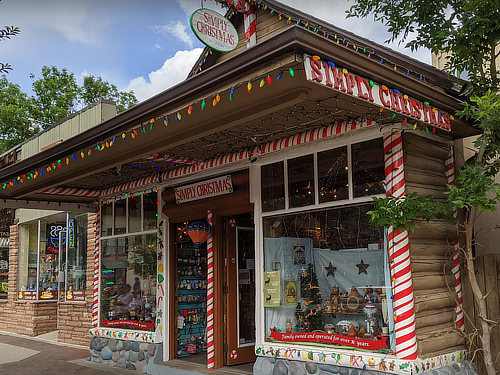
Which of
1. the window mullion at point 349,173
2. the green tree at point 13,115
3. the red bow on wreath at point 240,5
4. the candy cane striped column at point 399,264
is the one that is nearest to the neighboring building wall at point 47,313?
the red bow on wreath at point 240,5

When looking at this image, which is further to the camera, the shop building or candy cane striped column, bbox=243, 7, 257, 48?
candy cane striped column, bbox=243, 7, 257, 48

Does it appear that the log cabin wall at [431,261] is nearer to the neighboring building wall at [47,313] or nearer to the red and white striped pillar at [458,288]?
the red and white striped pillar at [458,288]

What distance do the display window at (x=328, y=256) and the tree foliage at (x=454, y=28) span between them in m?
1.41

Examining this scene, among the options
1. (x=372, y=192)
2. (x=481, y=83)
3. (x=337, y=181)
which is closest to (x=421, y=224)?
(x=372, y=192)

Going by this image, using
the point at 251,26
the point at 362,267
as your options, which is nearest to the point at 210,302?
A: the point at 362,267

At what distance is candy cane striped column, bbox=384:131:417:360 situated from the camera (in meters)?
5.60

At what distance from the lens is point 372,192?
20.0 feet

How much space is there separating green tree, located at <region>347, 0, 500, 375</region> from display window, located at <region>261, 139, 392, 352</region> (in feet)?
2.30

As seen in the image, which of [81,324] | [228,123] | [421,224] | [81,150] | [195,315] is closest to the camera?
[228,123]

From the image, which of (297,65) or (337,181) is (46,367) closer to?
(337,181)

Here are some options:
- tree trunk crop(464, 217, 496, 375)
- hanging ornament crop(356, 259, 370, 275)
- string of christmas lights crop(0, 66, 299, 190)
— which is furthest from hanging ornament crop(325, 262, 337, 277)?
string of christmas lights crop(0, 66, 299, 190)

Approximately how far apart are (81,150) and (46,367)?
4538 mm

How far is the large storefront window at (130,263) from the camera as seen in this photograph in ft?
30.4

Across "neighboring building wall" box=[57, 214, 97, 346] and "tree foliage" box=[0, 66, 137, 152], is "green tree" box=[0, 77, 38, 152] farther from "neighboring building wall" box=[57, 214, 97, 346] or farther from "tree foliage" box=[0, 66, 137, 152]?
"neighboring building wall" box=[57, 214, 97, 346]
